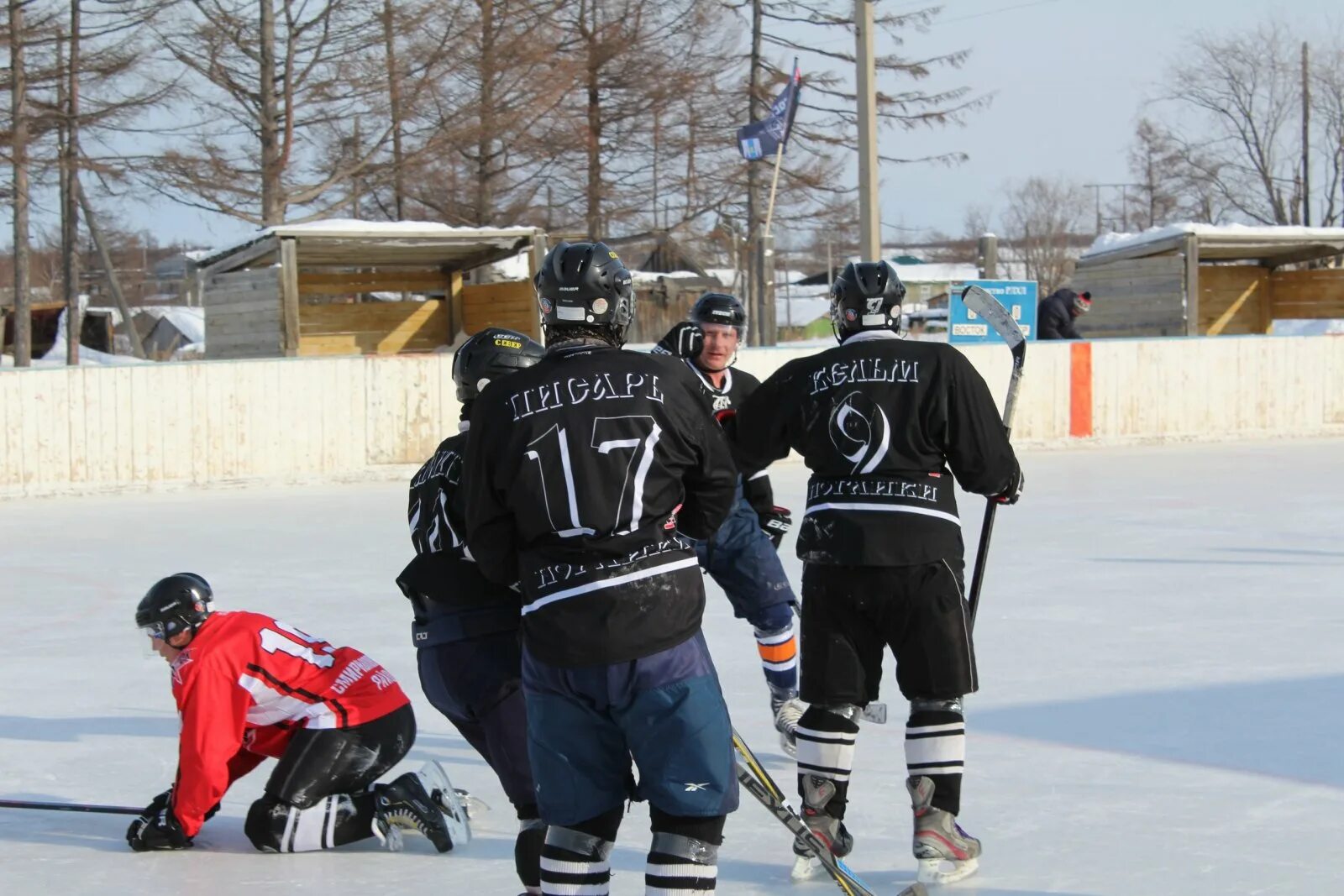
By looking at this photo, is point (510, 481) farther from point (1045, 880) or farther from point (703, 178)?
point (703, 178)

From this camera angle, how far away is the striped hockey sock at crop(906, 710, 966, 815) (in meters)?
3.62

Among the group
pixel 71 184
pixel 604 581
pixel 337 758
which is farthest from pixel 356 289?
pixel 604 581

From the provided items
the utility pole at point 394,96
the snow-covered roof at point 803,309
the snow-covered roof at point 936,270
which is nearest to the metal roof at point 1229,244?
the utility pole at point 394,96

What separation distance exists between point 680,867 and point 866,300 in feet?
5.13

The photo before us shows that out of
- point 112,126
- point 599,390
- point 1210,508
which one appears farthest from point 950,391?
point 112,126

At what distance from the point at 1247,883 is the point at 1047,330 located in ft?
40.7

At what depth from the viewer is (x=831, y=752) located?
12.1ft

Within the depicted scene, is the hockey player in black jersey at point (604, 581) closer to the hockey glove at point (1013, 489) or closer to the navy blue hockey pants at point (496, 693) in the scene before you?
the navy blue hockey pants at point (496, 693)

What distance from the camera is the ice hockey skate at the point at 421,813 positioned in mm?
3881

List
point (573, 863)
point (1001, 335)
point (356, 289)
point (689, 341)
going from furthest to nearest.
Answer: point (356, 289)
point (689, 341)
point (1001, 335)
point (573, 863)

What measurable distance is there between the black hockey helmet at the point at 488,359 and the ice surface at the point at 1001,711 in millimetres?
1200

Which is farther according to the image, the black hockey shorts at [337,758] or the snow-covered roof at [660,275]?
the snow-covered roof at [660,275]

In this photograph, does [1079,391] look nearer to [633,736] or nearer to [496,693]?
[496,693]

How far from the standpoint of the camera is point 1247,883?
11.5 ft
